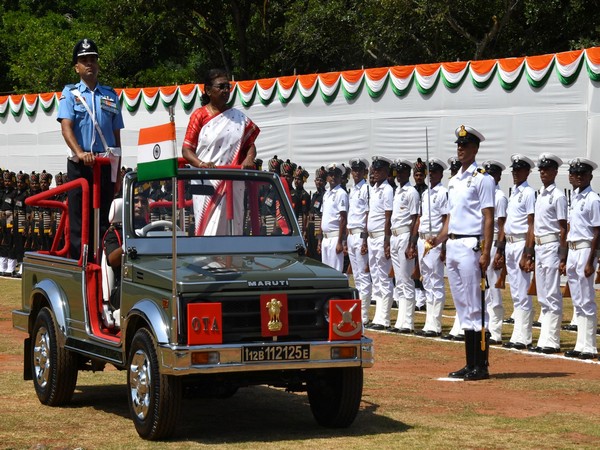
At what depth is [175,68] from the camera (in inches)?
2122

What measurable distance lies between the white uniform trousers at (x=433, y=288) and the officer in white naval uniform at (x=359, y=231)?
4.34 ft

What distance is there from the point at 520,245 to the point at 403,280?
6.88 feet

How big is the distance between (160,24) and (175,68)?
20.0ft

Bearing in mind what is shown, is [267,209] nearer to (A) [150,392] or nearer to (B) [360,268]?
(A) [150,392]

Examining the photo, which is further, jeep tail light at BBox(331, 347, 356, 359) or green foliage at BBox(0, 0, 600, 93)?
green foliage at BBox(0, 0, 600, 93)

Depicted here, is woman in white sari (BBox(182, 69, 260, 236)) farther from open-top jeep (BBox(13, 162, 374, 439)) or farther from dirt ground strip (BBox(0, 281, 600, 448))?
dirt ground strip (BBox(0, 281, 600, 448))

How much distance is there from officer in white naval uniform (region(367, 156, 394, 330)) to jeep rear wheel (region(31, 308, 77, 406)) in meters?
7.57

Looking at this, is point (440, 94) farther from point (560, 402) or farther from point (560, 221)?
point (560, 402)

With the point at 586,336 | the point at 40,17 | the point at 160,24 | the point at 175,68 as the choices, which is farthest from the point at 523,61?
the point at 40,17

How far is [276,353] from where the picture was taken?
28.9 ft

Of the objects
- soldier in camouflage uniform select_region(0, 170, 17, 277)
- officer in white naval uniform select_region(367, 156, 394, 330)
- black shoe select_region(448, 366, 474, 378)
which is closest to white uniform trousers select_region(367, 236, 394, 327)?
officer in white naval uniform select_region(367, 156, 394, 330)

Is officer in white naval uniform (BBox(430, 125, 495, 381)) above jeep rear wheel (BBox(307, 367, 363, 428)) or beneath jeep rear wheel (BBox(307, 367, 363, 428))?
above

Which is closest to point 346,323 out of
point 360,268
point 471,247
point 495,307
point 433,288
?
point 471,247

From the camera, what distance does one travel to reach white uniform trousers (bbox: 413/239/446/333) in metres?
16.8
